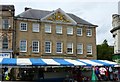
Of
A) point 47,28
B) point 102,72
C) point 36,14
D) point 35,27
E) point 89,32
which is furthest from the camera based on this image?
point 89,32

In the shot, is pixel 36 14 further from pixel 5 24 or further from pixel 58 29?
pixel 5 24

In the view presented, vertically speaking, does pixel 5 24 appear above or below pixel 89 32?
above

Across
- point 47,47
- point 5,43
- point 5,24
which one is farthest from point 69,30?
point 5,43

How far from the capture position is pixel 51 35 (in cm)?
4019

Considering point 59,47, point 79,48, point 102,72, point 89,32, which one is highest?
point 89,32

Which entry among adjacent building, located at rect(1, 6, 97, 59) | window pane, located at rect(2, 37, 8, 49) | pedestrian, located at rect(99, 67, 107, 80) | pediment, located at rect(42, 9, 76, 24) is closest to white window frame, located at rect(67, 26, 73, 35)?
adjacent building, located at rect(1, 6, 97, 59)

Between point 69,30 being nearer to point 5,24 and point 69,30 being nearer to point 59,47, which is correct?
point 59,47

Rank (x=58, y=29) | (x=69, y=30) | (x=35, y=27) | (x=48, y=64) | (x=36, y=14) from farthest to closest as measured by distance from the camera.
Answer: (x=69, y=30) → (x=36, y=14) → (x=58, y=29) → (x=35, y=27) → (x=48, y=64)

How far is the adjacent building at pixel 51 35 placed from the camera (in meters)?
37.9

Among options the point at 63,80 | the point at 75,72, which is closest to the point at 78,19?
the point at 75,72

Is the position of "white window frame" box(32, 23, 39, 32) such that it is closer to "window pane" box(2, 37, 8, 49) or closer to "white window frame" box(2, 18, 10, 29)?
"white window frame" box(2, 18, 10, 29)

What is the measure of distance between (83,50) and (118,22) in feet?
21.8

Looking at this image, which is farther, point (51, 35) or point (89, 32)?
point (89, 32)

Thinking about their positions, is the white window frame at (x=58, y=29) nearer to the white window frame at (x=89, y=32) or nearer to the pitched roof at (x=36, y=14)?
the pitched roof at (x=36, y=14)
